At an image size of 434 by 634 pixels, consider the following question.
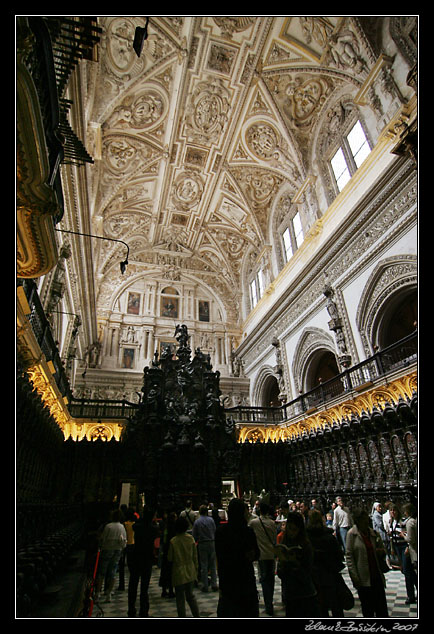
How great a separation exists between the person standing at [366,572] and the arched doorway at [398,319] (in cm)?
855

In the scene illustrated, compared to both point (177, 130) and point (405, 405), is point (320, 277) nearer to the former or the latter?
point (405, 405)

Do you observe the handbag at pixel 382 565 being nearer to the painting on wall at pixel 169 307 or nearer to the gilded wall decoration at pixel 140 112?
the gilded wall decoration at pixel 140 112

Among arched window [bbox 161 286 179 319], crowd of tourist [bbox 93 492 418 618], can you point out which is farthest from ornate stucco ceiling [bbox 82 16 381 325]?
crowd of tourist [bbox 93 492 418 618]

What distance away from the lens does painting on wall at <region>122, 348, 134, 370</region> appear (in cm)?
1975

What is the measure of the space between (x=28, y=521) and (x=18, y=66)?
5680 mm

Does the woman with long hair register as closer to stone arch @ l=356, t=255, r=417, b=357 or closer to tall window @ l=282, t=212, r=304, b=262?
stone arch @ l=356, t=255, r=417, b=357

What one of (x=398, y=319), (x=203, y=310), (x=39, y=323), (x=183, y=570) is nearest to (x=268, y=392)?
(x=203, y=310)

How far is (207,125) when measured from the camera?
16.6 m

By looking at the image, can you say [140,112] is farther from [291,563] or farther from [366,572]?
[366,572]

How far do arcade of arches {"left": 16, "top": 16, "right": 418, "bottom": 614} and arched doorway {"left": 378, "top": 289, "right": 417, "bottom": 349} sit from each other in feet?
0.20

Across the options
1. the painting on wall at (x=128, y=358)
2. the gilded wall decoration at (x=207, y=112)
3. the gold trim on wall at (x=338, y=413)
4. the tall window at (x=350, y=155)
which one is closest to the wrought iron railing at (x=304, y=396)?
the gold trim on wall at (x=338, y=413)

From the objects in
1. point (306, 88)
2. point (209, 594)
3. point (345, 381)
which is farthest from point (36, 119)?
point (306, 88)

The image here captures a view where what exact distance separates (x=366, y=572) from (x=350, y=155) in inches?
558

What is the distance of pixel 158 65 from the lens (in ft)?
46.0
